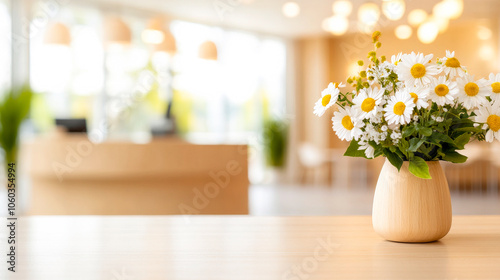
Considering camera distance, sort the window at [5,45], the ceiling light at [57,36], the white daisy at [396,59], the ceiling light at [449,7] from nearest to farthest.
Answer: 1. the white daisy at [396,59]
2. the ceiling light at [57,36]
3. the ceiling light at [449,7]
4. the window at [5,45]

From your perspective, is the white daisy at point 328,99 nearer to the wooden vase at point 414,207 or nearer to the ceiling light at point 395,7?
the wooden vase at point 414,207

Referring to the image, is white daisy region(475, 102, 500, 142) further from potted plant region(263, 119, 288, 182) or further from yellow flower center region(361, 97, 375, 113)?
potted plant region(263, 119, 288, 182)

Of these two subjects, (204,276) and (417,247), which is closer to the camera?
(204,276)

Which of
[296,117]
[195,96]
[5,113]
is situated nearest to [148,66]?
[195,96]

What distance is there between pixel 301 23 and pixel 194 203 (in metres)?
6.50

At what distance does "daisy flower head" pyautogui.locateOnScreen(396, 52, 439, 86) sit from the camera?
1059 millimetres

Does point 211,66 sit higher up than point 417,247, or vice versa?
point 211,66

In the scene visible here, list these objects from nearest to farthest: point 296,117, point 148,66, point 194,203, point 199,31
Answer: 1. point 194,203
2. point 148,66
3. point 199,31
4. point 296,117

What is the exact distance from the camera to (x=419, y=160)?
1.08 m

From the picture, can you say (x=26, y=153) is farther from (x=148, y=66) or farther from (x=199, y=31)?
(x=199, y=31)

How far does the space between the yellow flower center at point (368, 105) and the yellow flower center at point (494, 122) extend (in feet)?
0.81

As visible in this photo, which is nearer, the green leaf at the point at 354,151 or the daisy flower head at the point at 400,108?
the daisy flower head at the point at 400,108

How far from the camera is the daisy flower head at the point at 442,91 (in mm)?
1029

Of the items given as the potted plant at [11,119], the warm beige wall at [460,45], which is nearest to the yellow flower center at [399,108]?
the potted plant at [11,119]
